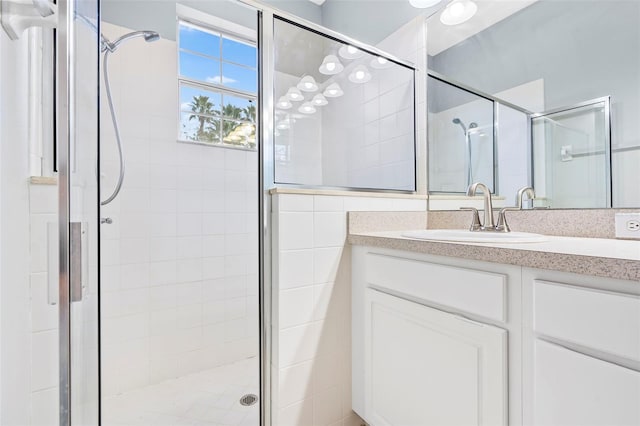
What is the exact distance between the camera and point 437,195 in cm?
166

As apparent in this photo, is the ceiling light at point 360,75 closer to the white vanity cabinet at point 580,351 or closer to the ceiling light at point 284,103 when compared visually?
the ceiling light at point 284,103

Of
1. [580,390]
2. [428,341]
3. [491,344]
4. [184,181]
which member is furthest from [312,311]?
[184,181]

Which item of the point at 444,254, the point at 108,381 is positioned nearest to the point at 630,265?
the point at 444,254

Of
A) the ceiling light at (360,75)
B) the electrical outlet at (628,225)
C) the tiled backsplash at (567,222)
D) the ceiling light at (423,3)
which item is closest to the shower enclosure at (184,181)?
the ceiling light at (360,75)

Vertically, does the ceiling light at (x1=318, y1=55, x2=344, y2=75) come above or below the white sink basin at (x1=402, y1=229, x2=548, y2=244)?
above

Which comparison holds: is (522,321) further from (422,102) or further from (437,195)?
(422,102)

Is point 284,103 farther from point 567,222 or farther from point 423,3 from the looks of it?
point 567,222

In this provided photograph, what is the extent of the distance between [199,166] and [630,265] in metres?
1.90

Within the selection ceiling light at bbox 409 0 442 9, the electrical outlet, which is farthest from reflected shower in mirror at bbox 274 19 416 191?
the electrical outlet

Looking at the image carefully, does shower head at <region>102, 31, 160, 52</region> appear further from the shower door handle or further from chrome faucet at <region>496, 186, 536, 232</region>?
chrome faucet at <region>496, 186, 536, 232</region>

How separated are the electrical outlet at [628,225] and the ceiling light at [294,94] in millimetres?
1389

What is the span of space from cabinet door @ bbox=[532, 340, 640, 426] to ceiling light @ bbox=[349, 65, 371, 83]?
1.57 m

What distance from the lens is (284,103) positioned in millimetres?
1453

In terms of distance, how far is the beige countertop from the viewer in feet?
1.97
